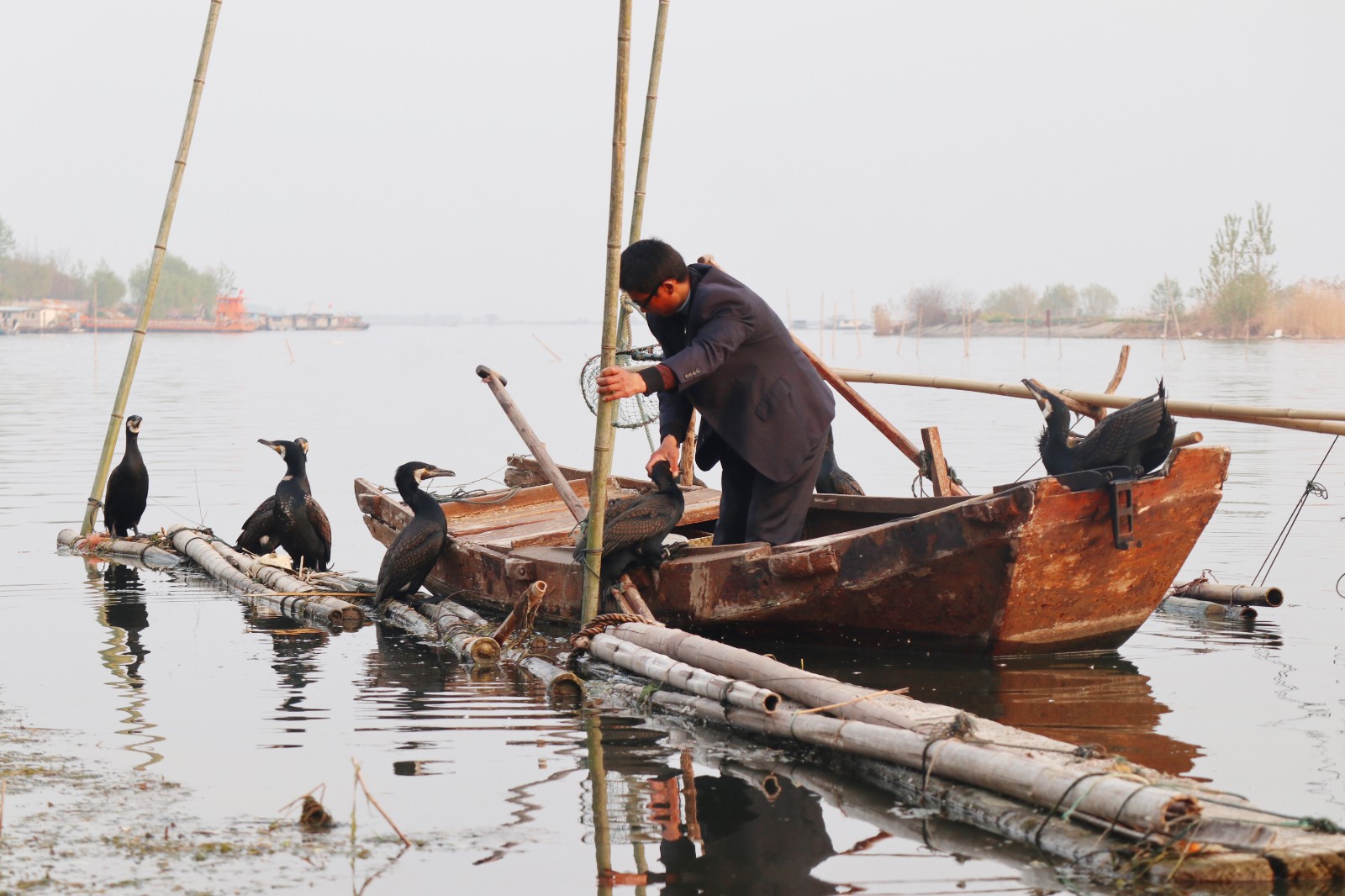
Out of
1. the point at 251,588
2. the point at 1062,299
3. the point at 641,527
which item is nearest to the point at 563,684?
the point at 641,527

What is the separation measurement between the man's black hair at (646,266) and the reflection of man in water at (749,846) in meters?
2.32

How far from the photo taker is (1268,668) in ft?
23.1

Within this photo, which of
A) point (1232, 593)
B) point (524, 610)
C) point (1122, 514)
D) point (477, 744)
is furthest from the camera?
point (1232, 593)

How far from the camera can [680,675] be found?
5.80 meters

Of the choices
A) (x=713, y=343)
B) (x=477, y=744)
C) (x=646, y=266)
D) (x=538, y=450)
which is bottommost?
(x=477, y=744)

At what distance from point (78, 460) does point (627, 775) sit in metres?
16.9

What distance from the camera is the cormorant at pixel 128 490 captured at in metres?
11.5

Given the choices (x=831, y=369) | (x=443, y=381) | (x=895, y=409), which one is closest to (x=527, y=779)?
(x=831, y=369)

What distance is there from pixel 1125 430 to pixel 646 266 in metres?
2.26

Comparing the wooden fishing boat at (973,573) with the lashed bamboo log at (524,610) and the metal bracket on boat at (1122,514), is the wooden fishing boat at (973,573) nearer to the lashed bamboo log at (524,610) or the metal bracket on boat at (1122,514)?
the metal bracket on boat at (1122,514)

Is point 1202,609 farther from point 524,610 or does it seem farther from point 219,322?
point 219,322

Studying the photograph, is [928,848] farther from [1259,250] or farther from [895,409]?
[1259,250]

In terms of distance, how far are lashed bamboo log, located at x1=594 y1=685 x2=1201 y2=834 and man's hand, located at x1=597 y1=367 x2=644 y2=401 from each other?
4.38 ft

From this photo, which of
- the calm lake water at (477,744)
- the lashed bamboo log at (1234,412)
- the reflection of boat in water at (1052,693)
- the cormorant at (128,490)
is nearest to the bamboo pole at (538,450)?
the calm lake water at (477,744)
